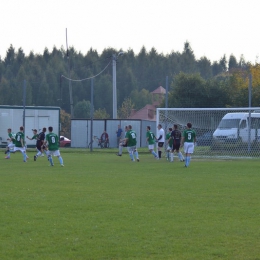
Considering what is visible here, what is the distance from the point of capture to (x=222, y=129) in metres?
35.9

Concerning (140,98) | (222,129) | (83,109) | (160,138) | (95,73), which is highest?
(95,73)

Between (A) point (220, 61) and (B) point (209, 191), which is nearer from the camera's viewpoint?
(B) point (209, 191)

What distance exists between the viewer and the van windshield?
3562 cm

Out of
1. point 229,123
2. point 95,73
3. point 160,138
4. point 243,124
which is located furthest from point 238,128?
point 95,73

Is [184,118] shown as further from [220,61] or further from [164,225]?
[220,61]

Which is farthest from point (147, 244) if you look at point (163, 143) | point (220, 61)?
point (220, 61)

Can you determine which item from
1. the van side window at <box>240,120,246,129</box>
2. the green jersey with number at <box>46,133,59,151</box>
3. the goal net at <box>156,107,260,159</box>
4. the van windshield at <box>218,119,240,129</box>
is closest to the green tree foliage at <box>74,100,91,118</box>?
the goal net at <box>156,107,260,159</box>

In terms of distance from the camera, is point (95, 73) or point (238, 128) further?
point (95, 73)

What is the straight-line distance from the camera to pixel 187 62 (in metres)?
140

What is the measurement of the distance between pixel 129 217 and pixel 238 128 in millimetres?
24225

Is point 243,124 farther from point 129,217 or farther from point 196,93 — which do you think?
point 129,217

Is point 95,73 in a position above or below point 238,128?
above

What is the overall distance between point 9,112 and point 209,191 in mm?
28679

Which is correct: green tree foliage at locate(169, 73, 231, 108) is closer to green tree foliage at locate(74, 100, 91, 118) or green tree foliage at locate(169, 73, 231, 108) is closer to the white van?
the white van
